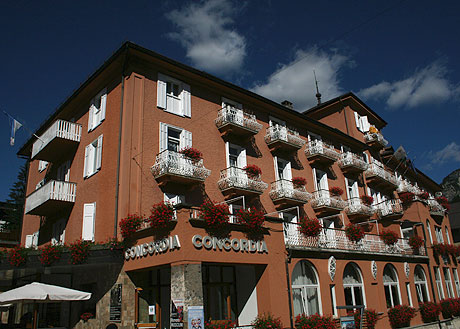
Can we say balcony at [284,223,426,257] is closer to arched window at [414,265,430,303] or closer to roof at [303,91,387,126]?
arched window at [414,265,430,303]

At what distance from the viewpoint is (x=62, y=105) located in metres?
21.3

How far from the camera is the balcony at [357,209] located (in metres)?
24.7

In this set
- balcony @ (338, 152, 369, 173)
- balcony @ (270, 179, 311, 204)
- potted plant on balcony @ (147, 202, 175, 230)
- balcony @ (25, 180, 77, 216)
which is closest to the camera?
potted plant on balcony @ (147, 202, 175, 230)

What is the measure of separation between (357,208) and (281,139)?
25.7 ft

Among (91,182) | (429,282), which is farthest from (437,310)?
(91,182)

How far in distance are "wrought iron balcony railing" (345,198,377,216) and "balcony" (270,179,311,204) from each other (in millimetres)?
4935

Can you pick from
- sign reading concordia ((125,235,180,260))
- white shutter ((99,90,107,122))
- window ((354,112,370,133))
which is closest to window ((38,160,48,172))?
white shutter ((99,90,107,122))

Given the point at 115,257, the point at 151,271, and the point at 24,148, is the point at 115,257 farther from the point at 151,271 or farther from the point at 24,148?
the point at 24,148

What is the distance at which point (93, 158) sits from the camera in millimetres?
18266

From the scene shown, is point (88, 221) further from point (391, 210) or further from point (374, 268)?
point (391, 210)

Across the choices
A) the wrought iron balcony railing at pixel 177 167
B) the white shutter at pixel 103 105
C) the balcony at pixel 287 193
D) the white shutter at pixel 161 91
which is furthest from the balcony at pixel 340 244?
the white shutter at pixel 103 105

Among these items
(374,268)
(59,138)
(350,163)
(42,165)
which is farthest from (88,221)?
(350,163)

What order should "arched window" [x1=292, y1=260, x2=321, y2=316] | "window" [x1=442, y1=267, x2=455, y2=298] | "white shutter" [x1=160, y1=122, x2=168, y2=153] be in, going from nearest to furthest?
"arched window" [x1=292, y1=260, x2=321, y2=316]
"white shutter" [x1=160, y1=122, x2=168, y2=153]
"window" [x1=442, y1=267, x2=455, y2=298]

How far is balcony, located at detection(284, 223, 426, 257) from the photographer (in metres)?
16.6
